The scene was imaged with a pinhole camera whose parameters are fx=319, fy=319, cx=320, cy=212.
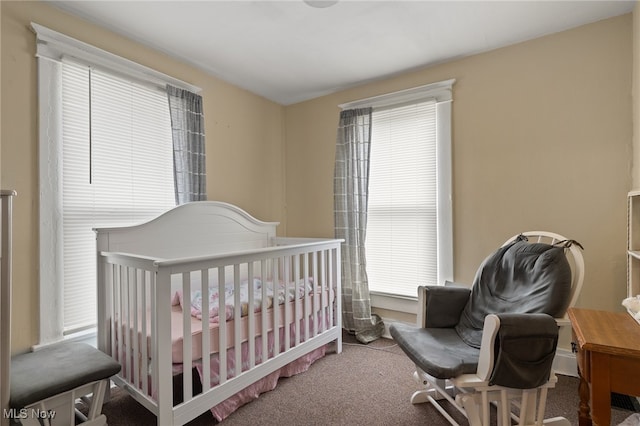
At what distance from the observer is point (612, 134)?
A: 2.01 meters

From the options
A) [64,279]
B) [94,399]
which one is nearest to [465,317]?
[94,399]

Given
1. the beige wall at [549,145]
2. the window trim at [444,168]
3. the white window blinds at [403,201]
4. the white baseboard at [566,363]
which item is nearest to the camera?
the beige wall at [549,145]

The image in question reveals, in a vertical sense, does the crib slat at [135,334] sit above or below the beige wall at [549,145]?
below

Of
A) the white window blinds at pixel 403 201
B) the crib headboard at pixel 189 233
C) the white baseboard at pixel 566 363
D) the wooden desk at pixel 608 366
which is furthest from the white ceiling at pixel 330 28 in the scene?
the white baseboard at pixel 566 363

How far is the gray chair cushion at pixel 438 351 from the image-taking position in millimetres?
1394

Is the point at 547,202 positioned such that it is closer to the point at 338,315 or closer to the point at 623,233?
the point at 623,233

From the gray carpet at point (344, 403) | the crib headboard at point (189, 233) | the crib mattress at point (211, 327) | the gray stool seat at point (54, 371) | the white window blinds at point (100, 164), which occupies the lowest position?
the gray carpet at point (344, 403)

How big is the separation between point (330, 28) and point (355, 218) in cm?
152

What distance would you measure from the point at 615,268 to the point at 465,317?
40.9 inches

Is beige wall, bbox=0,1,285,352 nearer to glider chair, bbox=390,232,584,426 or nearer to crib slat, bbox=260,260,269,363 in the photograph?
crib slat, bbox=260,260,269,363

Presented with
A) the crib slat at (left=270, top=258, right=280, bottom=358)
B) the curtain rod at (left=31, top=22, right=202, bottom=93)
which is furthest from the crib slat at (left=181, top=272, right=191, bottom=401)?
the curtain rod at (left=31, top=22, right=202, bottom=93)

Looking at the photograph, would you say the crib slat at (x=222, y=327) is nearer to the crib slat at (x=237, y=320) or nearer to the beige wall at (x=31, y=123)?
the crib slat at (x=237, y=320)

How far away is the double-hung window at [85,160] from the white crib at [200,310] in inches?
8.9

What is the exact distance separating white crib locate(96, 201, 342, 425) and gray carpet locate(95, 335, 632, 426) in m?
0.16
